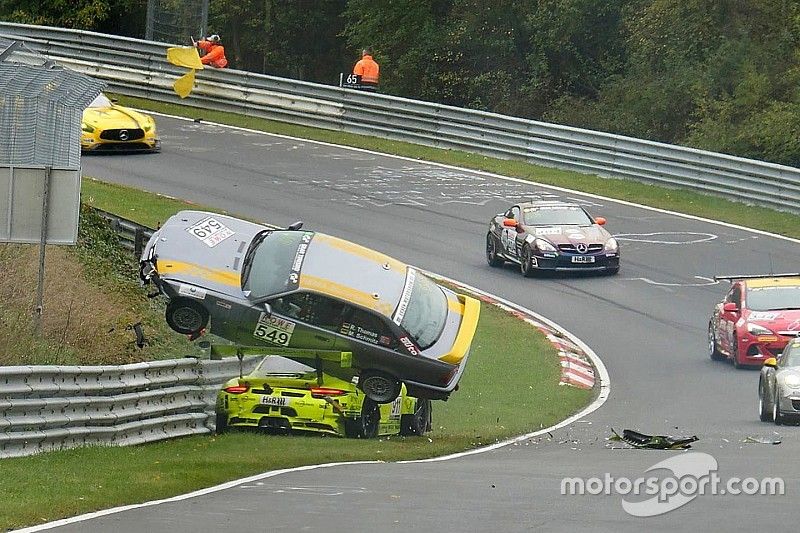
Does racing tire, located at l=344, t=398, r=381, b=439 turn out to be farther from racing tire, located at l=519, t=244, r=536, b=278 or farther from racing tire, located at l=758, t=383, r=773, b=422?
racing tire, located at l=519, t=244, r=536, b=278

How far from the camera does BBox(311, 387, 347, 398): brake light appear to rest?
14742 mm

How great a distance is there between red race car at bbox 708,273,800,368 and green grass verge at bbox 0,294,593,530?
2357mm

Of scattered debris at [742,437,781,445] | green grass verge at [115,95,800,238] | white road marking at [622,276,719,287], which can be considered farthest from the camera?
green grass verge at [115,95,800,238]

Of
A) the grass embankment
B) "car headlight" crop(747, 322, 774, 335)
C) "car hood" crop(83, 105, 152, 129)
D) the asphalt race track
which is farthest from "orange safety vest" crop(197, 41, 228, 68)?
"car headlight" crop(747, 322, 774, 335)

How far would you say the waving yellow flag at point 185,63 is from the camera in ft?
116

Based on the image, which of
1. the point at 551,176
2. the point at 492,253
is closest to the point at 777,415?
the point at 492,253

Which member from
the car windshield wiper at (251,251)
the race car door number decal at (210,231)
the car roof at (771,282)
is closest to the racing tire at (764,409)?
the car roof at (771,282)

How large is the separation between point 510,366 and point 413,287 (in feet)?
16.2

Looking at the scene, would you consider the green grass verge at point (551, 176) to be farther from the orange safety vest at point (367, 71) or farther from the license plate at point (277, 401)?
the license plate at point (277, 401)

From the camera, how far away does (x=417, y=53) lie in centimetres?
4547

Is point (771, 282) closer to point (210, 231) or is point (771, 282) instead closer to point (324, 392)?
point (210, 231)

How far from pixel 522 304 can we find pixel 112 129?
1098 centimetres

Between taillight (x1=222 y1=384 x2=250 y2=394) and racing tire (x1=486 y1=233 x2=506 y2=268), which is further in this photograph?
racing tire (x1=486 y1=233 x2=506 y2=268)

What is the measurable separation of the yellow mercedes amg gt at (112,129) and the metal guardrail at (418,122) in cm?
527
